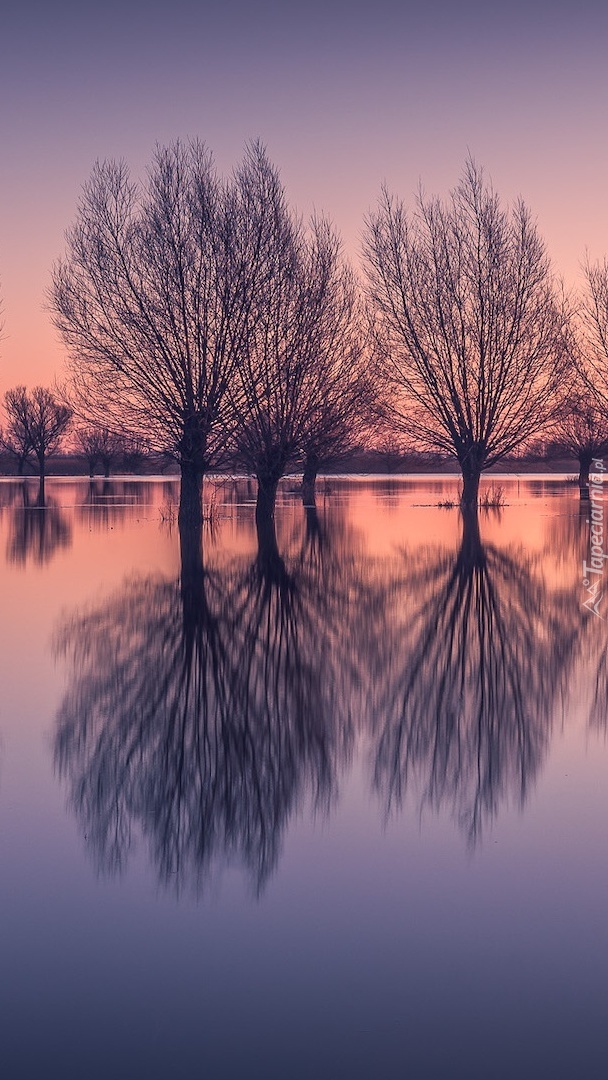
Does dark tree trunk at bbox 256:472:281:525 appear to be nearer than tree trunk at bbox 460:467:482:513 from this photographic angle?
Yes

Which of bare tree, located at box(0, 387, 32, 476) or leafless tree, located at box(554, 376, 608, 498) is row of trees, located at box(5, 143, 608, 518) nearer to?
leafless tree, located at box(554, 376, 608, 498)

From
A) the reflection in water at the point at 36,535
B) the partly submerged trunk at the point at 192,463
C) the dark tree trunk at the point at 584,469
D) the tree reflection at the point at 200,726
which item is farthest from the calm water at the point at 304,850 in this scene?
the dark tree trunk at the point at 584,469

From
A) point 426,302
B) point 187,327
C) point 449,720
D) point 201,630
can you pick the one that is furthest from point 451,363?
point 449,720

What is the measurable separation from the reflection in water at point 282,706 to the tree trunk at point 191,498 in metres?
14.3

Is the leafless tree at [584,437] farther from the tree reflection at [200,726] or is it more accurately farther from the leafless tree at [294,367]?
the tree reflection at [200,726]

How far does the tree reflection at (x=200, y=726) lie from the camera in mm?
4906

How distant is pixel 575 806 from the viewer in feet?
17.6

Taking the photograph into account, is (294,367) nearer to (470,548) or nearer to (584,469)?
(470,548)

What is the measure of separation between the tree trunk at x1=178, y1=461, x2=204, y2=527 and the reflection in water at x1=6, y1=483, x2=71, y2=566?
3278 mm

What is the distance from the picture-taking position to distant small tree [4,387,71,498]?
291ft

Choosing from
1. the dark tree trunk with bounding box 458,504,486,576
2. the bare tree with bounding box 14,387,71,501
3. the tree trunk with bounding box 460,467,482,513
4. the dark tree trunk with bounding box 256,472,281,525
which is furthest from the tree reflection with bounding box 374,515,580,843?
the bare tree with bounding box 14,387,71,501

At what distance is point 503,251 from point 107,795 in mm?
31290

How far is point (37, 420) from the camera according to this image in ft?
309

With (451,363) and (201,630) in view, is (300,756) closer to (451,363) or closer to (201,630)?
(201,630)
